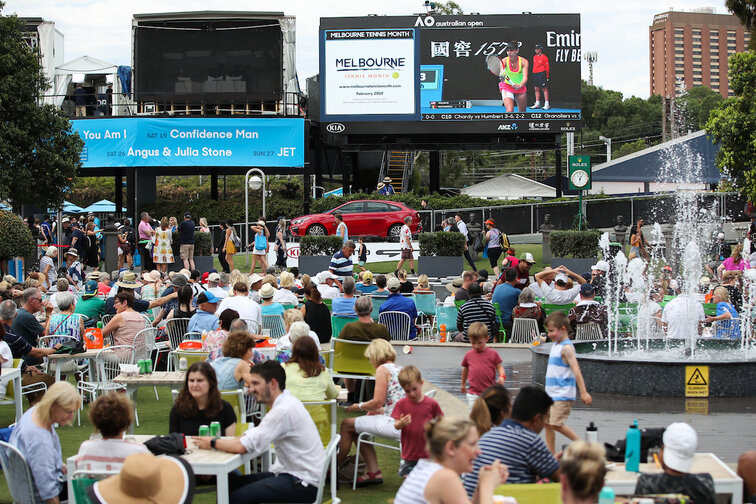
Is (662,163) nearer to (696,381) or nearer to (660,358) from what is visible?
(660,358)

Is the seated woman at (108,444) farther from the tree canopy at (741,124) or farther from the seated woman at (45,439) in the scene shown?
the tree canopy at (741,124)

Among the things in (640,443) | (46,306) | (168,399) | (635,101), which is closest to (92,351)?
(168,399)

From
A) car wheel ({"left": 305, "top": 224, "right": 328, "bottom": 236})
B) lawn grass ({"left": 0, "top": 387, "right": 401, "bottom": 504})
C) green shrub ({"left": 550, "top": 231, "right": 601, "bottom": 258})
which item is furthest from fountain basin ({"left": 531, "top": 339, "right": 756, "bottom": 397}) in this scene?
car wheel ({"left": 305, "top": 224, "right": 328, "bottom": 236})

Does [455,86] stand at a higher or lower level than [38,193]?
higher

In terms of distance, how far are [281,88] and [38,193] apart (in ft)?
38.4

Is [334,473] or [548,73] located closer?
[334,473]

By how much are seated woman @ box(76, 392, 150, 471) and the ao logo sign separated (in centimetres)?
3051

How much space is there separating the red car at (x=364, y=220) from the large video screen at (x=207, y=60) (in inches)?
361

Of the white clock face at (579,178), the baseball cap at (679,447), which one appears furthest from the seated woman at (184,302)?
the white clock face at (579,178)

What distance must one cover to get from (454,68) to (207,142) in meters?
9.64

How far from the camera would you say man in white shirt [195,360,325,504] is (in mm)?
6141

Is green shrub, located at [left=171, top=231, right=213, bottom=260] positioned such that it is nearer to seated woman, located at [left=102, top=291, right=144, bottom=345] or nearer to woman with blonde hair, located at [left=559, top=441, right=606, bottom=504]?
seated woman, located at [left=102, top=291, right=144, bottom=345]

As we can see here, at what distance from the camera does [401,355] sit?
1309 centimetres

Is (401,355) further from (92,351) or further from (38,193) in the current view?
(38,193)
